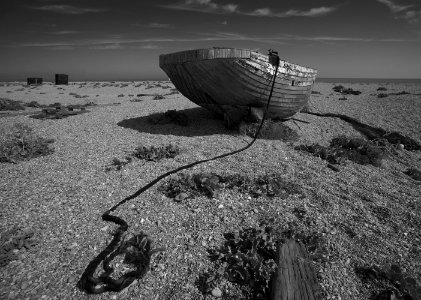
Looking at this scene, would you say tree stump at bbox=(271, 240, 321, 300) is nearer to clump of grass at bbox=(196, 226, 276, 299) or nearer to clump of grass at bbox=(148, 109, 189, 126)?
clump of grass at bbox=(196, 226, 276, 299)

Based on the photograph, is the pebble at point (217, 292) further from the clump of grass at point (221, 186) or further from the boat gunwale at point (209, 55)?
the boat gunwale at point (209, 55)

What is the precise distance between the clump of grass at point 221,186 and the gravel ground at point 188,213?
0.54 feet

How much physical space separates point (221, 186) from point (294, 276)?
8.25 ft

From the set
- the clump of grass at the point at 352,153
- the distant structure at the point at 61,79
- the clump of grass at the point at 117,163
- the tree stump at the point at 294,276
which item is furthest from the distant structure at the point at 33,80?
the tree stump at the point at 294,276

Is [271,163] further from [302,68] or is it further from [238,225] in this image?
[302,68]

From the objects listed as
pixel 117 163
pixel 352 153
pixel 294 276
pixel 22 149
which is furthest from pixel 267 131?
pixel 22 149

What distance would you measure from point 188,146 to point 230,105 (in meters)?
2.07

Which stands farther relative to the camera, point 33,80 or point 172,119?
point 33,80

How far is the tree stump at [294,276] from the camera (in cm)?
302

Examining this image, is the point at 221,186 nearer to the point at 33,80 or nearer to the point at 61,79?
the point at 61,79

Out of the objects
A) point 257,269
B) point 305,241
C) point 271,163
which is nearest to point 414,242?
point 305,241

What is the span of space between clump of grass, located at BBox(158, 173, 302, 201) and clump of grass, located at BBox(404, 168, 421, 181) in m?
3.36

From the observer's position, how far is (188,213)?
4648 mm

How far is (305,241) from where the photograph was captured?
4.01 meters
